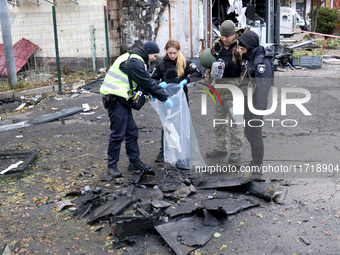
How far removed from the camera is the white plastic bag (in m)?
5.14

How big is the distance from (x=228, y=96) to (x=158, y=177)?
146 centimetres

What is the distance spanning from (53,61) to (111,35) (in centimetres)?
222

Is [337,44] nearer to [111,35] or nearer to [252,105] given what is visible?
[111,35]

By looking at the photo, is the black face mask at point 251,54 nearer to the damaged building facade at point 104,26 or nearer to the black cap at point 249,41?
the black cap at point 249,41

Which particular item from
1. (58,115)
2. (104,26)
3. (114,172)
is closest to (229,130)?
(114,172)

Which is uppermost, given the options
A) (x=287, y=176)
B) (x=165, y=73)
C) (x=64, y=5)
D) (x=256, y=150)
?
(x=64, y=5)

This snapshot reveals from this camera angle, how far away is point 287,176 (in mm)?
→ 5066

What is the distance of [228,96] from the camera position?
5.44 m

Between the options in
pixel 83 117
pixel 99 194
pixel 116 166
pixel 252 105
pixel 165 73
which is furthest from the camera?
pixel 83 117

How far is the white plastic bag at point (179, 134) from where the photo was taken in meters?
5.14

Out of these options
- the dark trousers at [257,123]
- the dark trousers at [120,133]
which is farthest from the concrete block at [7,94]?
the dark trousers at [257,123]

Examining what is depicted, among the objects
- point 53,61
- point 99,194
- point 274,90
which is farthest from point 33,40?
point 99,194

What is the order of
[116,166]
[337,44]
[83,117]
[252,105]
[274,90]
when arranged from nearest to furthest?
[252,105], [116,166], [83,117], [274,90], [337,44]

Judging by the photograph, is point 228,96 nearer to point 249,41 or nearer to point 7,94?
point 249,41
